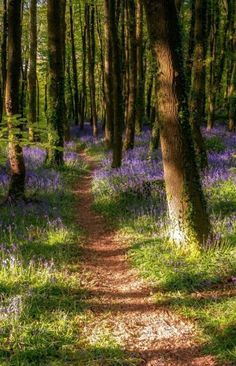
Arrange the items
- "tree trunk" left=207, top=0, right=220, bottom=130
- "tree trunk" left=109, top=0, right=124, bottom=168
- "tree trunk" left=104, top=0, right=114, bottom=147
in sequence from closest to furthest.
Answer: "tree trunk" left=109, top=0, right=124, bottom=168 < "tree trunk" left=104, top=0, right=114, bottom=147 < "tree trunk" left=207, top=0, right=220, bottom=130

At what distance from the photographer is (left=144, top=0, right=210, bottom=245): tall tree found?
23.2 ft

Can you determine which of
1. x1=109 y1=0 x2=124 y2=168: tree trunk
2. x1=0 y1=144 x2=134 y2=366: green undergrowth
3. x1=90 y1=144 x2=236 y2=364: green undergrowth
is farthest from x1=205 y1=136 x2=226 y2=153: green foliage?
x1=0 y1=144 x2=134 y2=366: green undergrowth

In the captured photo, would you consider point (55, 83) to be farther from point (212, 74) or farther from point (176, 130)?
point (212, 74)

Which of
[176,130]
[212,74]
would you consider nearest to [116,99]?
[176,130]

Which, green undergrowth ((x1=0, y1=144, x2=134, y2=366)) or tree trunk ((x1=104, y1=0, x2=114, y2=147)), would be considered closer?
green undergrowth ((x1=0, y1=144, x2=134, y2=366))

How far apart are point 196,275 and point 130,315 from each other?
1.22m

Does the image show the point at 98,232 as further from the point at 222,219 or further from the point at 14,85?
the point at 14,85

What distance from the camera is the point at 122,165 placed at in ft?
52.2

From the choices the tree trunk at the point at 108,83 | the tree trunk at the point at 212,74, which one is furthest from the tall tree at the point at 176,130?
the tree trunk at the point at 212,74

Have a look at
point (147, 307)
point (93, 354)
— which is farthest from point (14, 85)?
point (93, 354)

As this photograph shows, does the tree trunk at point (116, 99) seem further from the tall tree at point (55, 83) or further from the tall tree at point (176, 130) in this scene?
the tall tree at point (176, 130)

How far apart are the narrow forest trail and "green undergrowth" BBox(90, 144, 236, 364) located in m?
0.16

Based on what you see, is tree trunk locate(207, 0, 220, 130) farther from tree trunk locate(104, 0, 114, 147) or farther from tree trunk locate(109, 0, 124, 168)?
tree trunk locate(109, 0, 124, 168)

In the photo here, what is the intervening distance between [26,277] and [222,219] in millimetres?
4295
